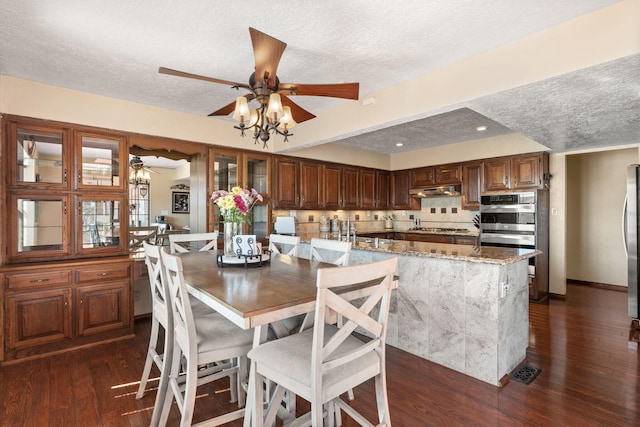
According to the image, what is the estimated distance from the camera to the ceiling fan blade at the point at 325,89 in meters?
2.04

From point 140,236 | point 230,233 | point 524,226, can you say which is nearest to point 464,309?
point 230,233

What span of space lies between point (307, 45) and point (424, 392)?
2.64 meters

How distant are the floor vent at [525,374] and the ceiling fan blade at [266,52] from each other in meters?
2.79

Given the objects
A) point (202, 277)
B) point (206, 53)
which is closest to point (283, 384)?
point (202, 277)

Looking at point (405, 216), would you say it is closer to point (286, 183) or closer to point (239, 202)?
point (286, 183)

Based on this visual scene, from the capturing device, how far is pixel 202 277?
1901 millimetres

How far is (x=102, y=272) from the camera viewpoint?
316cm

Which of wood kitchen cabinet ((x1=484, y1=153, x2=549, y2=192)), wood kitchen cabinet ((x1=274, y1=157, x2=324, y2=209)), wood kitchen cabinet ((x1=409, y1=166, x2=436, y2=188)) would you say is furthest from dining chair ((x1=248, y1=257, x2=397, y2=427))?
wood kitchen cabinet ((x1=409, y1=166, x2=436, y2=188))

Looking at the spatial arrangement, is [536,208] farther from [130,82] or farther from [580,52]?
[130,82]

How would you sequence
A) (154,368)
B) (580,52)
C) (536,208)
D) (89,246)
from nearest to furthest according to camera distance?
(580,52) < (154,368) < (89,246) < (536,208)

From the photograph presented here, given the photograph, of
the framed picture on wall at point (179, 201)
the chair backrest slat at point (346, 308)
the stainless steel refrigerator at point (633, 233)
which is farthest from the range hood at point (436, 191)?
the framed picture on wall at point (179, 201)

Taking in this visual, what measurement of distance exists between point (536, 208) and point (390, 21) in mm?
3704

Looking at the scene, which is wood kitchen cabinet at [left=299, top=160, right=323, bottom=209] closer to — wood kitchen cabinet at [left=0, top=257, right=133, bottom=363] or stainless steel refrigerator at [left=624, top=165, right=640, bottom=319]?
wood kitchen cabinet at [left=0, top=257, right=133, bottom=363]

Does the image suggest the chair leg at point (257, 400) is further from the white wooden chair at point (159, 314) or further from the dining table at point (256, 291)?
the white wooden chair at point (159, 314)
